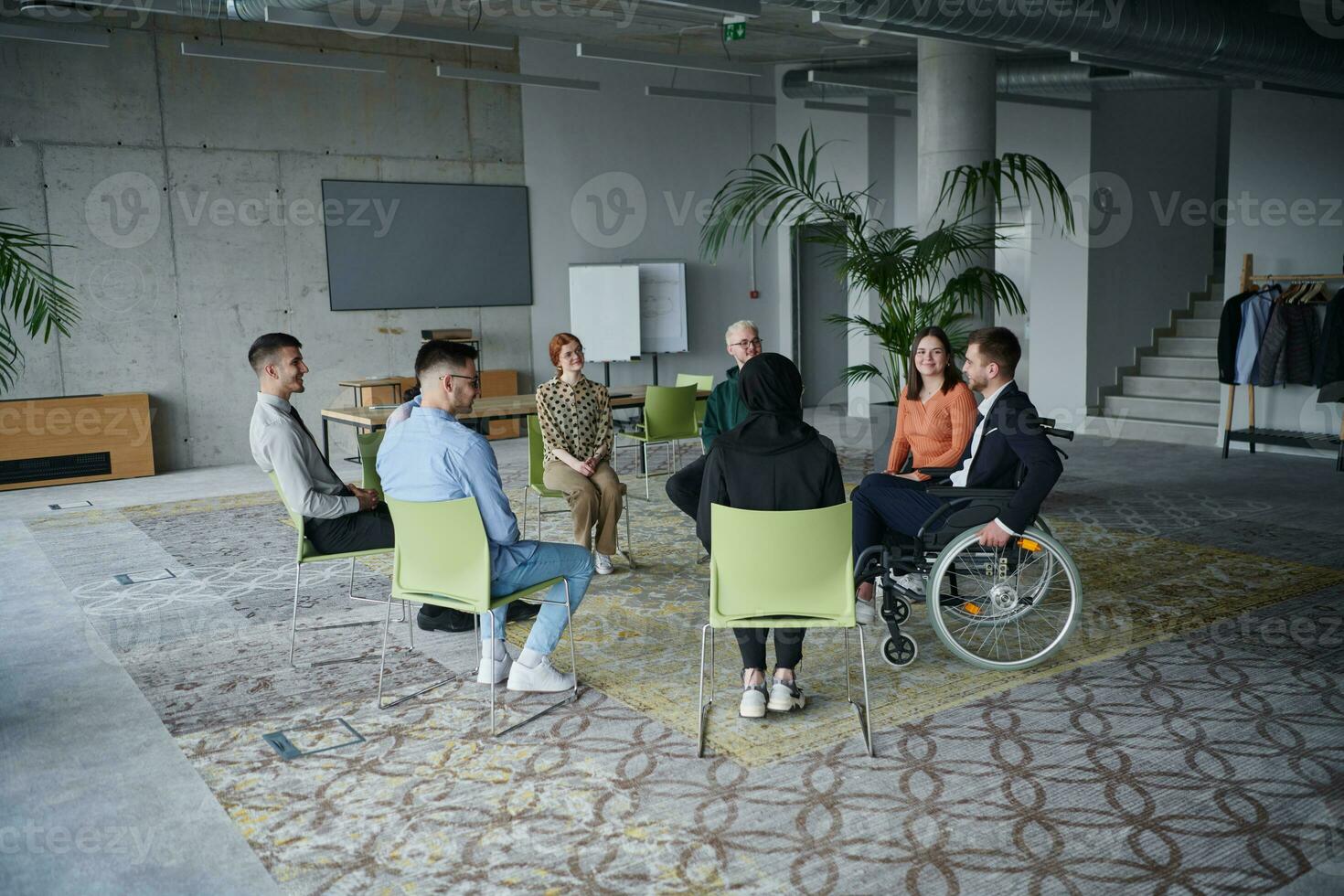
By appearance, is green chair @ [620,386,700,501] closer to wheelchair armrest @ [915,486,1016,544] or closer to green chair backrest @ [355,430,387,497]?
green chair backrest @ [355,430,387,497]

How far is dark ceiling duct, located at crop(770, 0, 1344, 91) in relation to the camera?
6.05m

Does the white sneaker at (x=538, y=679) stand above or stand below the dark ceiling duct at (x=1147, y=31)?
below

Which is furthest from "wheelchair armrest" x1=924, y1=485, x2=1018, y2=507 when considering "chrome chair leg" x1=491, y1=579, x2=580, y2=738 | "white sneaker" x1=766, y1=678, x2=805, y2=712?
"chrome chair leg" x1=491, y1=579, x2=580, y2=738

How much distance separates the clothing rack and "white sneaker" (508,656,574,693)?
7026 mm

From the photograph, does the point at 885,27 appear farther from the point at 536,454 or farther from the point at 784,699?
the point at 784,699

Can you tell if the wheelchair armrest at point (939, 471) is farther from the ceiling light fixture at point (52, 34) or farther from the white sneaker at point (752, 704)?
the ceiling light fixture at point (52, 34)

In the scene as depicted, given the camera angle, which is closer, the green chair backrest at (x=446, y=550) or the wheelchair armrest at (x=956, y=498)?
the green chair backrest at (x=446, y=550)

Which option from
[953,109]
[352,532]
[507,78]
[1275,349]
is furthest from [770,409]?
[1275,349]

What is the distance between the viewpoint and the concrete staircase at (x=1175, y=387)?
10352 mm

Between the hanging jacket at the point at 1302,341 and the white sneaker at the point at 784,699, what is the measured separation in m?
7.03

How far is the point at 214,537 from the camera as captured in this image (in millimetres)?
7012

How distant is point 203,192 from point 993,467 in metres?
8.21

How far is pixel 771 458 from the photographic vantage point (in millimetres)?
3668

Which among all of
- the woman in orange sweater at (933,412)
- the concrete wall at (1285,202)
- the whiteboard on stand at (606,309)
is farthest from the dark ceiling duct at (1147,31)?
the whiteboard on stand at (606,309)
